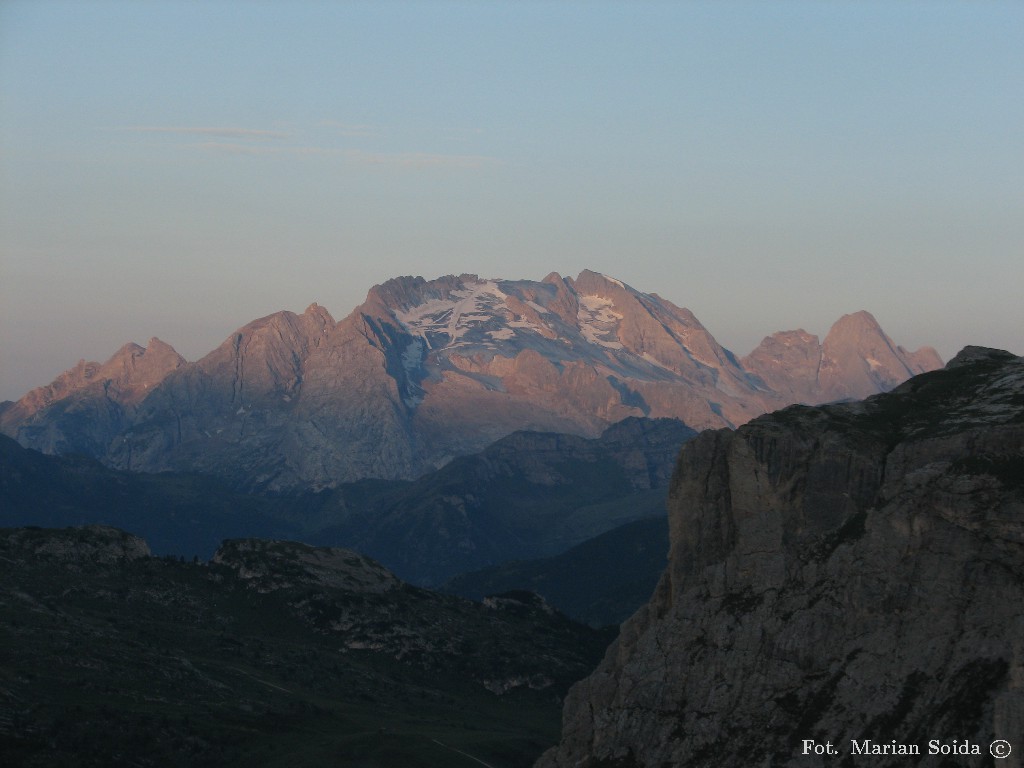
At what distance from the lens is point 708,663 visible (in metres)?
155

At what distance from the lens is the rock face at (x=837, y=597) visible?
134 m

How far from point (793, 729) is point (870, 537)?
20.5 m

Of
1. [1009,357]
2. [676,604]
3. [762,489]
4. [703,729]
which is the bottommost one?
[703,729]

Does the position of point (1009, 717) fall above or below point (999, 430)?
below

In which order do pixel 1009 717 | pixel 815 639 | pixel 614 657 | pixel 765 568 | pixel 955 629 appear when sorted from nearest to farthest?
pixel 1009 717
pixel 955 629
pixel 815 639
pixel 765 568
pixel 614 657

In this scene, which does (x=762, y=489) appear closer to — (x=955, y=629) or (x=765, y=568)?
(x=765, y=568)

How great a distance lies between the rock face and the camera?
13425 cm

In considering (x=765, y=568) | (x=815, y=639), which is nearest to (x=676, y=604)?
(x=765, y=568)

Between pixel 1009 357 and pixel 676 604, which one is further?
pixel 1009 357

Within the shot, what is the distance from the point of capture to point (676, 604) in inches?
6570

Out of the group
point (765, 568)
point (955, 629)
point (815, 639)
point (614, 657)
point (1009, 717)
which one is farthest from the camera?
point (614, 657)

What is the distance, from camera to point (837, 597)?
14850 cm

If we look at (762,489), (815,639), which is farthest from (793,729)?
(762,489)

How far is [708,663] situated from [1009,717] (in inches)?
1737
